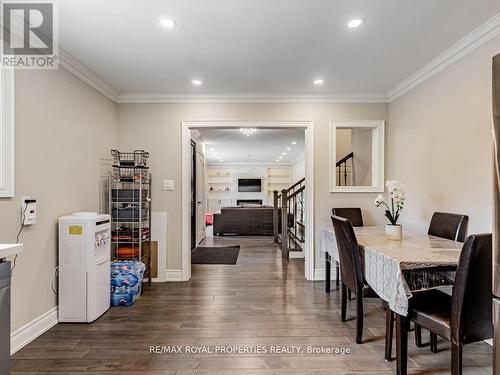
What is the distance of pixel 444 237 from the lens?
8.73 ft

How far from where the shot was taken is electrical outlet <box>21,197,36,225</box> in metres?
2.22

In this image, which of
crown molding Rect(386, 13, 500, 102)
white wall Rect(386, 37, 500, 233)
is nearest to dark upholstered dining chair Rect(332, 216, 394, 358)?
white wall Rect(386, 37, 500, 233)

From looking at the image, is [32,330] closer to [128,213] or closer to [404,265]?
[128,213]

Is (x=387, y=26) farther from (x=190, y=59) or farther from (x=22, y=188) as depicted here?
(x=22, y=188)

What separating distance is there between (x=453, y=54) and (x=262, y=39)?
6.07ft

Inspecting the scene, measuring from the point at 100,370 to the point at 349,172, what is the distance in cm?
538

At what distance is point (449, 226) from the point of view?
104 inches

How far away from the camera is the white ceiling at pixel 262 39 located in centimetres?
204

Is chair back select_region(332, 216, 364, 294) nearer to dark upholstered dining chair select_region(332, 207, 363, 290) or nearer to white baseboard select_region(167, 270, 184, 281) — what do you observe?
dark upholstered dining chair select_region(332, 207, 363, 290)

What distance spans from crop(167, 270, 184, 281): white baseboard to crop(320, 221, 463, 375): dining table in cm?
249

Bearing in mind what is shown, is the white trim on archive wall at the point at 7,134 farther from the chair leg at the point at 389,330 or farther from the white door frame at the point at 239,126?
the chair leg at the point at 389,330

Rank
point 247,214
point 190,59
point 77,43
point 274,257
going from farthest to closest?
point 247,214, point 274,257, point 190,59, point 77,43

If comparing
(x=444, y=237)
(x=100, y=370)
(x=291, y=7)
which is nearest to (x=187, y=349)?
(x=100, y=370)

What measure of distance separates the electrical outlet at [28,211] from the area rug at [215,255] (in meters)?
2.95
